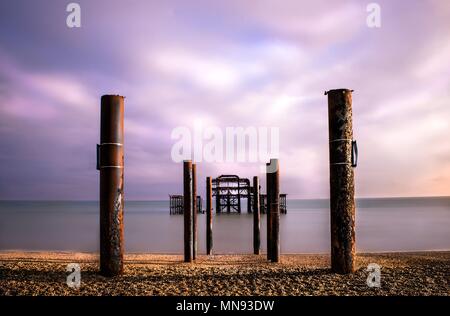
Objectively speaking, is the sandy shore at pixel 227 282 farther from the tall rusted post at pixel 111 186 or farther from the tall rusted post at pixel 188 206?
the tall rusted post at pixel 188 206

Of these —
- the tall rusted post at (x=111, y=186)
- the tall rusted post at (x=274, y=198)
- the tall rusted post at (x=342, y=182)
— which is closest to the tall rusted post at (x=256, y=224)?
the tall rusted post at (x=274, y=198)

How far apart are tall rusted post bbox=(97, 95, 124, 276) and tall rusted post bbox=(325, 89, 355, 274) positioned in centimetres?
361

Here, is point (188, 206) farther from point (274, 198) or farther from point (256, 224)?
point (256, 224)

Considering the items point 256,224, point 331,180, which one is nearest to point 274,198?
point 331,180

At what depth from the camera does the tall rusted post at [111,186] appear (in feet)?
21.6

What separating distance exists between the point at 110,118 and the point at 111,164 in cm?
77

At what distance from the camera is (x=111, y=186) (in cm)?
661

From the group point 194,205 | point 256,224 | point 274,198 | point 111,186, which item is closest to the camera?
point 111,186

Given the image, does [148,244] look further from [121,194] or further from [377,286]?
[377,286]

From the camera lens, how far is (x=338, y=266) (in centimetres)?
674

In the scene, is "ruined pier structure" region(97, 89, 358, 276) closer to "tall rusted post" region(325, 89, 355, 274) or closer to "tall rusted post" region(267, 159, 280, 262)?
"tall rusted post" region(325, 89, 355, 274)

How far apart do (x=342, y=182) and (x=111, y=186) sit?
12.7ft
